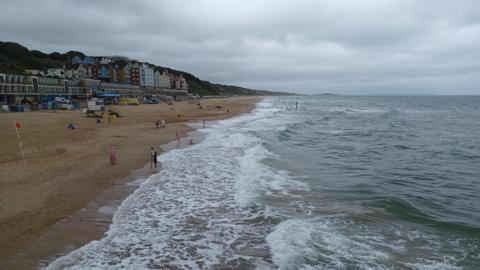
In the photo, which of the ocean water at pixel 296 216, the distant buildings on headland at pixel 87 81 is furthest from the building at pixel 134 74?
the ocean water at pixel 296 216

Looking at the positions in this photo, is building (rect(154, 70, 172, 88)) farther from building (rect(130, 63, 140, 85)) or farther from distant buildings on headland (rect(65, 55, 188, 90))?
building (rect(130, 63, 140, 85))

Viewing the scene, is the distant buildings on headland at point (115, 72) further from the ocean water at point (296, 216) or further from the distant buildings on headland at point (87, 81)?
the ocean water at point (296, 216)

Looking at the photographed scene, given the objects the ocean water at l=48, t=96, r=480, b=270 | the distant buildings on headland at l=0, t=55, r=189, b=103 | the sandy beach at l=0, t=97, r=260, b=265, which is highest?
the distant buildings on headland at l=0, t=55, r=189, b=103

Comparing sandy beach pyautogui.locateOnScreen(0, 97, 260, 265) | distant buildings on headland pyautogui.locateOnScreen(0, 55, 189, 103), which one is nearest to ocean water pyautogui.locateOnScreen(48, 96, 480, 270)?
→ sandy beach pyautogui.locateOnScreen(0, 97, 260, 265)

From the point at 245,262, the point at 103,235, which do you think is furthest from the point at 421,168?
the point at 103,235

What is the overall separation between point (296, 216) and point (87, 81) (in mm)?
87296

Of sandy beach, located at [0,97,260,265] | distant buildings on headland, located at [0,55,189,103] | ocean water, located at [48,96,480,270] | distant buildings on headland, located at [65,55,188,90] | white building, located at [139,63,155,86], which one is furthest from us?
white building, located at [139,63,155,86]

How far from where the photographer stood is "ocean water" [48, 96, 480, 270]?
8.47m

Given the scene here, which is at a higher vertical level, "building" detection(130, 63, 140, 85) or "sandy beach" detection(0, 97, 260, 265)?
"building" detection(130, 63, 140, 85)

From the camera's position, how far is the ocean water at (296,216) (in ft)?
27.8

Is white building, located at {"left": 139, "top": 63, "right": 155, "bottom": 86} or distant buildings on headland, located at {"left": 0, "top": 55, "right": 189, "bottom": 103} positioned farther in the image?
white building, located at {"left": 139, "top": 63, "right": 155, "bottom": 86}

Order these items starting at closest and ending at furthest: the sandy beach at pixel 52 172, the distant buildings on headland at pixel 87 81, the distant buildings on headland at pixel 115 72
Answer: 1. the sandy beach at pixel 52 172
2. the distant buildings on headland at pixel 87 81
3. the distant buildings on headland at pixel 115 72

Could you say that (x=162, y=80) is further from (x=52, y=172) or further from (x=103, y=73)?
(x=52, y=172)

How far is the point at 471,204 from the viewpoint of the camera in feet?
42.0
